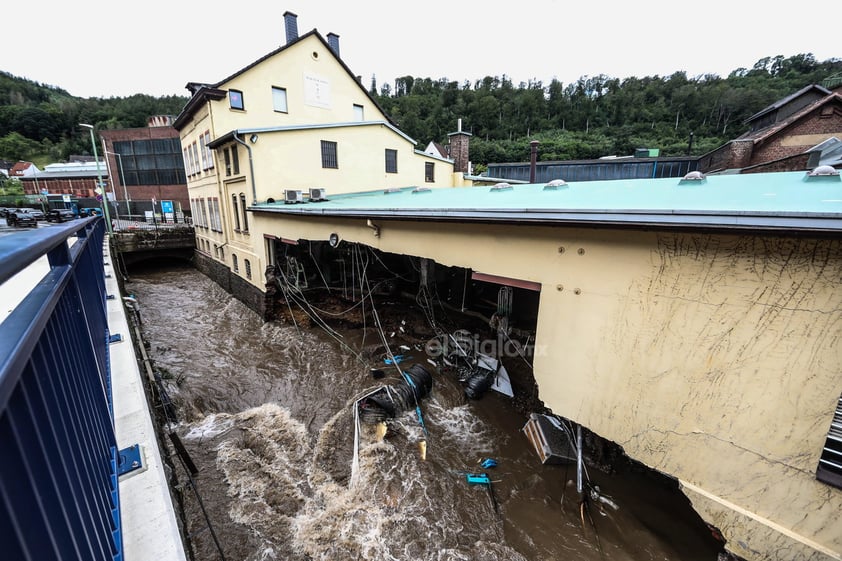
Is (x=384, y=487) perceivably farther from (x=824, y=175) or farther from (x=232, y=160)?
(x=232, y=160)

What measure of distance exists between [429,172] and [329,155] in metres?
5.87

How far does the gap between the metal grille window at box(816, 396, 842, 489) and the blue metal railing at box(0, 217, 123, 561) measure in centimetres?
523

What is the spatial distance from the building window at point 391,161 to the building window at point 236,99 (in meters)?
6.18

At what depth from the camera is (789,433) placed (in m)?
3.04

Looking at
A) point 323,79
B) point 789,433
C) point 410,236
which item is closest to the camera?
point 789,433

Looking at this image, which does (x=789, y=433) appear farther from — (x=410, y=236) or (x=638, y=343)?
(x=410, y=236)

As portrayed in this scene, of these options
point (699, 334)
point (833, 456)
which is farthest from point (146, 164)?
point (833, 456)

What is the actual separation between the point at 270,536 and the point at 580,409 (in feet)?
14.6

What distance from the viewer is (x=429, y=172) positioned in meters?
17.1

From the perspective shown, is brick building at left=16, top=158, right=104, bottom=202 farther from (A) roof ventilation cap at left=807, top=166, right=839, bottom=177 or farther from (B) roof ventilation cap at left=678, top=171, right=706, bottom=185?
(A) roof ventilation cap at left=807, top=166, right=839, bottom=177

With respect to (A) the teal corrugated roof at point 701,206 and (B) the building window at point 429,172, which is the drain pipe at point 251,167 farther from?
(B) the building window at point 429,172

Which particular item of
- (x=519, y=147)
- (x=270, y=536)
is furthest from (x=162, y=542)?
(x=519, y=147)

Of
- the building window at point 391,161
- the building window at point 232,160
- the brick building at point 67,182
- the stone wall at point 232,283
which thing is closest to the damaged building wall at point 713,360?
the stone wall at point 232,283

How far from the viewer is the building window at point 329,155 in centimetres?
1273
